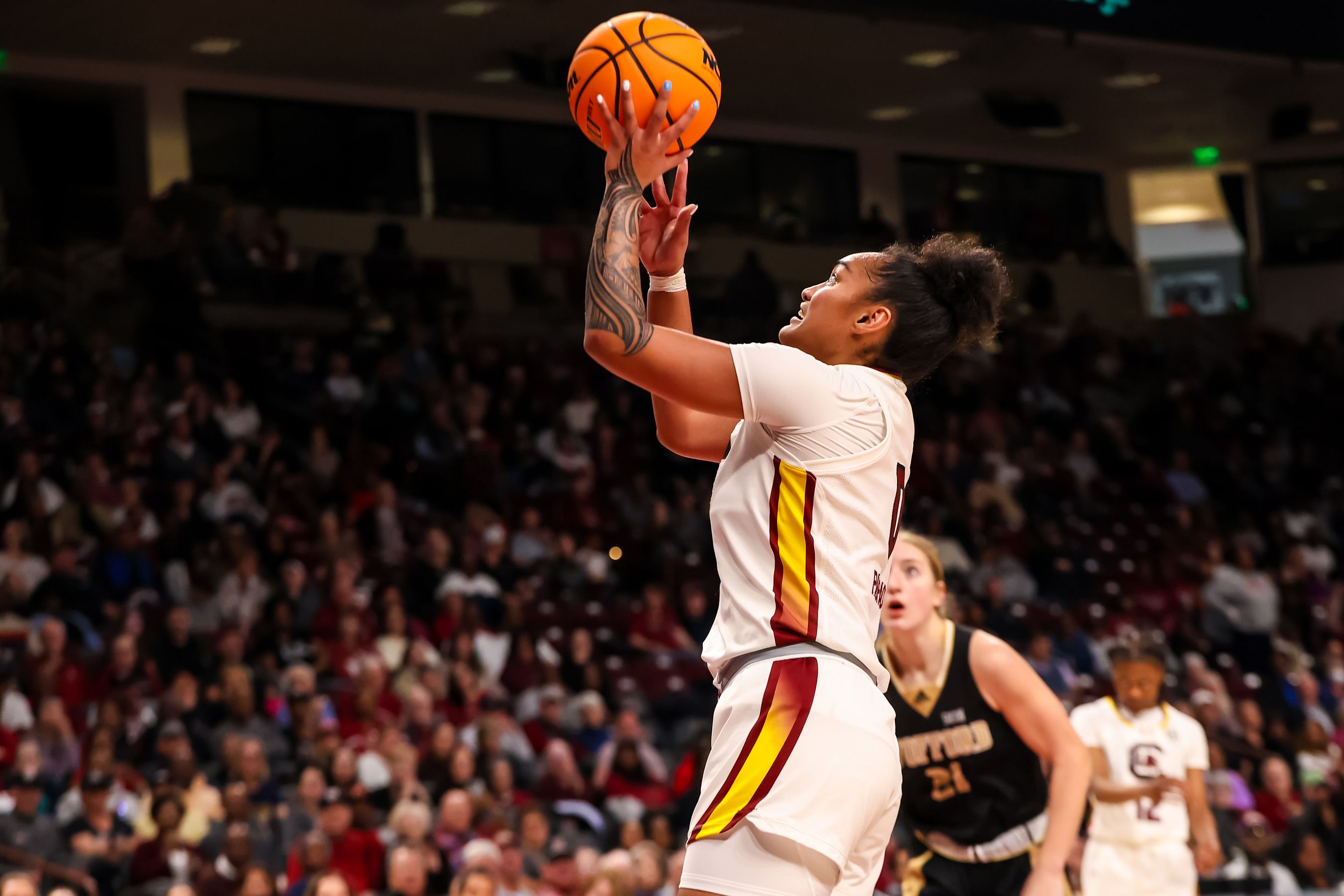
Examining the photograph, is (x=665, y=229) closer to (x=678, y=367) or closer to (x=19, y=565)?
(x=678, y=367)

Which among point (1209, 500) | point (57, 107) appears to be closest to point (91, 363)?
point (57, 107)

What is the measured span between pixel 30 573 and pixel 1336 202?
59.0ft

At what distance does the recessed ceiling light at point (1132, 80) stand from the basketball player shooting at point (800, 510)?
1653 centimetres

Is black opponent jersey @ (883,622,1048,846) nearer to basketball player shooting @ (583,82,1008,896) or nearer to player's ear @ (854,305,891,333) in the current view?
basketball player shooting @ (583,82,1008,896)

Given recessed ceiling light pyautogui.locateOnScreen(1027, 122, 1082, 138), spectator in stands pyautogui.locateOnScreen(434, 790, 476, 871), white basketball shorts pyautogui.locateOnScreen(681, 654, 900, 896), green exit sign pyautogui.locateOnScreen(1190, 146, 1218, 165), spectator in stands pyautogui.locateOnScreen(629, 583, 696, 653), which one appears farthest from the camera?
green exit sign pyautogui.locateOnScreen(1190, 146, 1218, 165)

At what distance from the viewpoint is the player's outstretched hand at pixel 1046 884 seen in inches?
165

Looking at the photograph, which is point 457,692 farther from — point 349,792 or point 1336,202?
point 1336,202

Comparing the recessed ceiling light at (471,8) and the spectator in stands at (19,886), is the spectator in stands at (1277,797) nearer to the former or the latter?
the spectator in stands at (19,886)

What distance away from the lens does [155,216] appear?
1520cm

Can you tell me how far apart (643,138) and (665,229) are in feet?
1.22

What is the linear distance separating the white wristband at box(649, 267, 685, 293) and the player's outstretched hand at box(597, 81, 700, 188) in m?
0.35

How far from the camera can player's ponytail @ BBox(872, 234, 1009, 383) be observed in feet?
10.7

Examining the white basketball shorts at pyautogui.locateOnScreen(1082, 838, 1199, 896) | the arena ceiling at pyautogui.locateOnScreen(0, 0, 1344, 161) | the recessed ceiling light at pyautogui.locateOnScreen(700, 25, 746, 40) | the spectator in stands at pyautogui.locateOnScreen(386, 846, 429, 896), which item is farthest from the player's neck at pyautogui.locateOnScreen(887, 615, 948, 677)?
the recessed ceiling light at pyautogui.locateOnScreen(700, 25, 746, 40)

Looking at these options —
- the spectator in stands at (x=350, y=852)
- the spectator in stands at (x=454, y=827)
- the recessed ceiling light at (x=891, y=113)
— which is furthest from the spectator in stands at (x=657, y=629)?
the recessed ceiling light at (x=891, y=113)
